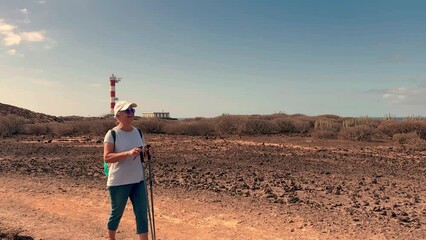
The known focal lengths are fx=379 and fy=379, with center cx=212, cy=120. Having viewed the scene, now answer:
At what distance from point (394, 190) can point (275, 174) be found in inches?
127

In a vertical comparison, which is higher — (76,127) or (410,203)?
(76,127)

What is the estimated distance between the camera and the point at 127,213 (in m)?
6.87

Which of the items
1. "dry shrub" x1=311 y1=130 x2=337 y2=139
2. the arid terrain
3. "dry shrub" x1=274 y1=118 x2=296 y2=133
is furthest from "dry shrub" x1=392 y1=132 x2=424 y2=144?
"dry shrub" x1=274 y1=118 x2=296 y2=133

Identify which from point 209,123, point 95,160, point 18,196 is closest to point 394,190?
point 18,196

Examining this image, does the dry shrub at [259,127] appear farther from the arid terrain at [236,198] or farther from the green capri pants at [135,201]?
the green capri pants at [135,201]

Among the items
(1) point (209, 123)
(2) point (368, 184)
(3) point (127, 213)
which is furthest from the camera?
(1) point (209, 123)

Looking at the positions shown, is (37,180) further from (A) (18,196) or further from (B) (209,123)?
(B) (209,123)

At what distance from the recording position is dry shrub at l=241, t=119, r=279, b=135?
27.8m

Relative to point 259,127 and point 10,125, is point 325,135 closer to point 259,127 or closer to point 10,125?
point 259,127

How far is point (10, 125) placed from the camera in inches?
1083

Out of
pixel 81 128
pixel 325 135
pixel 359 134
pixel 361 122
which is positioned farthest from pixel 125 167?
pixel 361 122

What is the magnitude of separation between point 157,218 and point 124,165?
2.60 m

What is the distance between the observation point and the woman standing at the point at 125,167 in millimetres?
4281

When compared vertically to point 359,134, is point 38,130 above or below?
above
